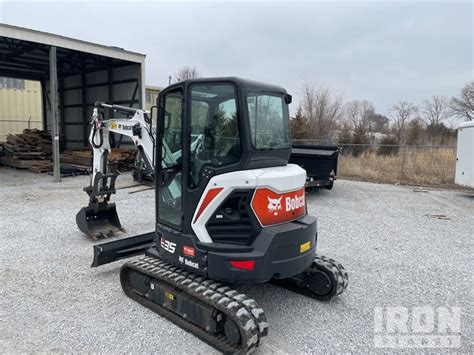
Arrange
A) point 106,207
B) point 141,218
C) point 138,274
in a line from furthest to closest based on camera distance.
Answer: point 141,218, point 106,207, point 138,274

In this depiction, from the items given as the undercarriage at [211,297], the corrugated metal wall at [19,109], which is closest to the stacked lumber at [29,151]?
the corrugated metal wall at [19,109]

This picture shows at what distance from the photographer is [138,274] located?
3.92 metres

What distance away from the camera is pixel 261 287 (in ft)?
14.1

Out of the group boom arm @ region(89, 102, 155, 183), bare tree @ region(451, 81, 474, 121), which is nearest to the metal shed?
boom arm @ region(89, 102, 155, 183)

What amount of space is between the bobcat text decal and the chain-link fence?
1037cm

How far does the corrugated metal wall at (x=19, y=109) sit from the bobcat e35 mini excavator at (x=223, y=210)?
21.9 m

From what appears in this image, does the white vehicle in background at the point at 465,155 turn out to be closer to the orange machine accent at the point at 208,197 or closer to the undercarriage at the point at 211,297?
the undercarriage at the point at 211,297

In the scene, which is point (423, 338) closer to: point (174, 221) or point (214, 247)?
point (214, 247)

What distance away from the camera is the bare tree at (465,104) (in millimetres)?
30594

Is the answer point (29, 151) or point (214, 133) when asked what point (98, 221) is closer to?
point (214, 133)

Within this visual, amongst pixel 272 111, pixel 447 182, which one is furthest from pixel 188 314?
pixel 447 182

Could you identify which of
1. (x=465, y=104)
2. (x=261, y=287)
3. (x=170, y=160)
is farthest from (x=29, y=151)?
(x=465, y=104)

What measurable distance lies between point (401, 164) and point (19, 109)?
21.4 metres

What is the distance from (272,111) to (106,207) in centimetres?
399
